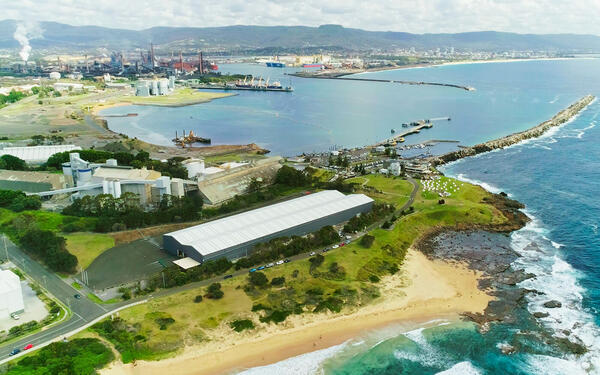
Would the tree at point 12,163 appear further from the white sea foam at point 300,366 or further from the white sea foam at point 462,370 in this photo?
the white sea foam at point 462,370

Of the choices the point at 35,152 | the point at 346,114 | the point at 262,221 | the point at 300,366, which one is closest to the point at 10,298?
the point at 300,366

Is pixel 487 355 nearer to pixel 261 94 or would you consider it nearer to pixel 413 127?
pixel 413 127

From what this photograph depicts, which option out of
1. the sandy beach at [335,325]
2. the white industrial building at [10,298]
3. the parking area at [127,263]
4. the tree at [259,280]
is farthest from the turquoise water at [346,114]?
the white industrial building at [10,298]

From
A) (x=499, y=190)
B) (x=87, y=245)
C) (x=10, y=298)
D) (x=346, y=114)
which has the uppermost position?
(x=346, y=114)

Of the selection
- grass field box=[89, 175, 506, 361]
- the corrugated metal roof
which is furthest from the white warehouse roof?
grass field box=[89, 175, 506, 361]

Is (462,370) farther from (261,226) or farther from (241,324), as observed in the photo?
(261,226)

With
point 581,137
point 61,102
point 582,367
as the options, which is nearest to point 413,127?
point 581,137

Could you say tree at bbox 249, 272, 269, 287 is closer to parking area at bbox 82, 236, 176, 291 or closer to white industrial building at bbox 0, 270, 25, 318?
parking area at bbox 82, 236, 176, 291
